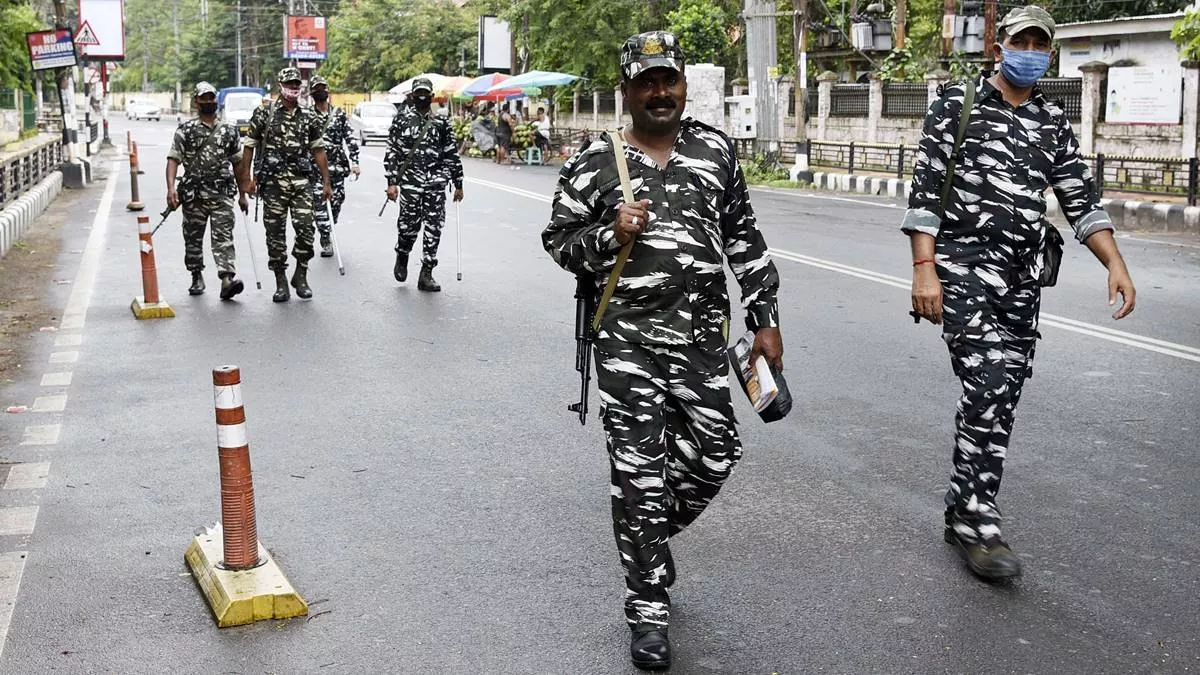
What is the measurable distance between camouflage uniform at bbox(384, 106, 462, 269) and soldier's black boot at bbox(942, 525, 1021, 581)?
7.88 metres

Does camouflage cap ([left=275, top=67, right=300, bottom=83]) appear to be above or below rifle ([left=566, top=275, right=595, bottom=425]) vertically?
above

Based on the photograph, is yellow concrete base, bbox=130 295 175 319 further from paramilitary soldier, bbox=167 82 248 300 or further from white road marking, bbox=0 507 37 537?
white road marking, bbox=0 507 37 537

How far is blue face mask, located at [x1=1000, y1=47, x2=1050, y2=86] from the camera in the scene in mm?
4703

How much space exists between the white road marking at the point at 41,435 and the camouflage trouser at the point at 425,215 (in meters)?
5.16

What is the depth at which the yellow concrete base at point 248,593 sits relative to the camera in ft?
14.7

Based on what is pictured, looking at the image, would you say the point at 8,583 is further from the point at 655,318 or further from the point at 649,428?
the point at 655,318

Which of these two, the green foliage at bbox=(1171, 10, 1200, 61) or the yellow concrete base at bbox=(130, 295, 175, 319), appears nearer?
the yellow concrete base at bbox=(130, 295, 175, 319)

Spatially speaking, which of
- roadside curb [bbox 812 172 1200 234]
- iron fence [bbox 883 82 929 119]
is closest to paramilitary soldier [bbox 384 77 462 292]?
roadside curb [bbox 812 172 1200 234]

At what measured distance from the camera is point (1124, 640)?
13.9 ft

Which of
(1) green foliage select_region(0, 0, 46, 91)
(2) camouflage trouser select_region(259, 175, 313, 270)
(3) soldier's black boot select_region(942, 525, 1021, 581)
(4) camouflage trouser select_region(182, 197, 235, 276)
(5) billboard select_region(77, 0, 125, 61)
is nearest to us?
(3) soldier's black boot select_region(942, 525, 1021, 581)

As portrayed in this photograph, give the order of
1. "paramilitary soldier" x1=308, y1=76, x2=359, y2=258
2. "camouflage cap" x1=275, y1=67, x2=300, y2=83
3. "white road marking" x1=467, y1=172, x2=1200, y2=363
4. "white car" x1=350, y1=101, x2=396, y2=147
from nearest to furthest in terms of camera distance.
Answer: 1. "white road marking" x1=467, y1=172, x2=1200, y2=363
2. "camouflage cap" x1=275, y1=67, x2=300, y2=83
3. "paramilitary soldier" x1=308, y1=76, x2=359, y2=258
4. "white car" x1=350, y1=101, x2=396, y2=147

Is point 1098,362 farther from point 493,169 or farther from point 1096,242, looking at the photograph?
point 493,169

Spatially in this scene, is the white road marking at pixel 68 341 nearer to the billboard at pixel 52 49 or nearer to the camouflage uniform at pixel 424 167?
the camouflage uniform at pixel 424 167

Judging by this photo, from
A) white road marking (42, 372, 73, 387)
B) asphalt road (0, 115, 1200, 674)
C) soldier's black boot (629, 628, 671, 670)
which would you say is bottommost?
white road marking (42, 372, 73, 387)
